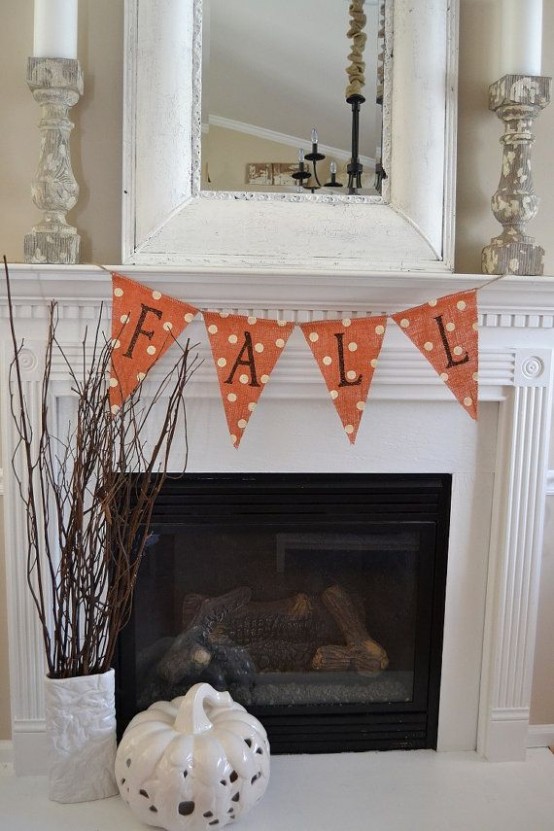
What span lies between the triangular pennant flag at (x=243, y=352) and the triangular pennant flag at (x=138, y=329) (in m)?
0.08

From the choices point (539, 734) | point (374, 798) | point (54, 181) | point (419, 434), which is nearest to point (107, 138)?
point (54, 181)

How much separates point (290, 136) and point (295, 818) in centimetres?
159

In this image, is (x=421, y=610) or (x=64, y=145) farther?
(x=421, y=610)

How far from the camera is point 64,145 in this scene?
5.52 feet

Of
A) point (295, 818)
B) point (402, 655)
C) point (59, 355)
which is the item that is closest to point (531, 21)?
point (59, 355)

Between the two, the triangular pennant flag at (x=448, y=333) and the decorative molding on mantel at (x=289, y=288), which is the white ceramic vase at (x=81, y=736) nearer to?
the decorative molding on mantel at (x=289, y=288)

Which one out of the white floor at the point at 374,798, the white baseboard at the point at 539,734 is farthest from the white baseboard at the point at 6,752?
the white baseboard at the point at 539,734

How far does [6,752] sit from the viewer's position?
6.27ft

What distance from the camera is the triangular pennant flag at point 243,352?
1.71 meters

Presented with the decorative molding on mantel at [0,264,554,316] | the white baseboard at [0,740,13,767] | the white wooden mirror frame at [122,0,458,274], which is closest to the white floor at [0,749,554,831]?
the white baseboard at [0,740,13,767]

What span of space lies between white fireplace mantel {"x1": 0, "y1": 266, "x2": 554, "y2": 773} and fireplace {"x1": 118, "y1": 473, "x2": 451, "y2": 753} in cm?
6

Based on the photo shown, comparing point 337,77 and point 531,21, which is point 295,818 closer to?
point 337,77

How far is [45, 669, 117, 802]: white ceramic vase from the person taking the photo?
5.54 ft

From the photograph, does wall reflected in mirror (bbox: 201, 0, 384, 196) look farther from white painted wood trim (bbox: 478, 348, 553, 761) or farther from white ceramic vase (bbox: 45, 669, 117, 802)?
white ceramic vase (bbox: 45, 669, 117, 802)
